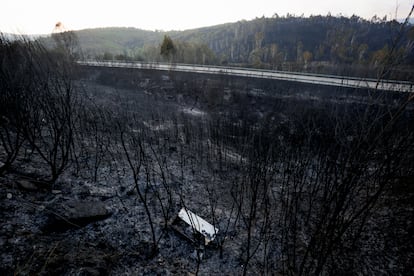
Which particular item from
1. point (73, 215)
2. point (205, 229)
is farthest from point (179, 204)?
point (73, 215)

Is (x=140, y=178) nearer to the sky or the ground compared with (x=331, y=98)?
nearer to the ground

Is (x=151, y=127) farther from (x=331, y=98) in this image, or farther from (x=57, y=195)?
(x=331, y=98)

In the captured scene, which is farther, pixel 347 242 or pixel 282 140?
pixel 282 140

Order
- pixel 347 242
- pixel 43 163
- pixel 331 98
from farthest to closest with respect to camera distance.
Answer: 1. pixel 331 98
2. pixel 43 163
3. pixel 347 242

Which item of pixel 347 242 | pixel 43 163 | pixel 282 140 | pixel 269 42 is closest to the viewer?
pixel 347 242

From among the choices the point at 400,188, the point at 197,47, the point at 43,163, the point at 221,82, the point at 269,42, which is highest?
the point at 269,42

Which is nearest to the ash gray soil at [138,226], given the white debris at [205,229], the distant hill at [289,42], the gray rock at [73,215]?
the gray rock at [73,215]

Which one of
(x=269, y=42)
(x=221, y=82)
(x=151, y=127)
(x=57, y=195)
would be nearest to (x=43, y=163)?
(x=57, y=195)

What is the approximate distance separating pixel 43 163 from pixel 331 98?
1764 cm

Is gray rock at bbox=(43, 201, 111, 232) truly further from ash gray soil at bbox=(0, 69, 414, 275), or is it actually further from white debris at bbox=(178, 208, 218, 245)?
white debris at bbox=(178, 208, 218, 245)

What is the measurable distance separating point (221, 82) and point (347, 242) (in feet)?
55.4

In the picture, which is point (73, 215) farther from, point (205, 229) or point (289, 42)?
point (289, 42)

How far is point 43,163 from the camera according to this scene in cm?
557

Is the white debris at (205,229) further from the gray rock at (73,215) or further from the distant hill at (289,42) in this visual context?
the distant hill at (289,42)
